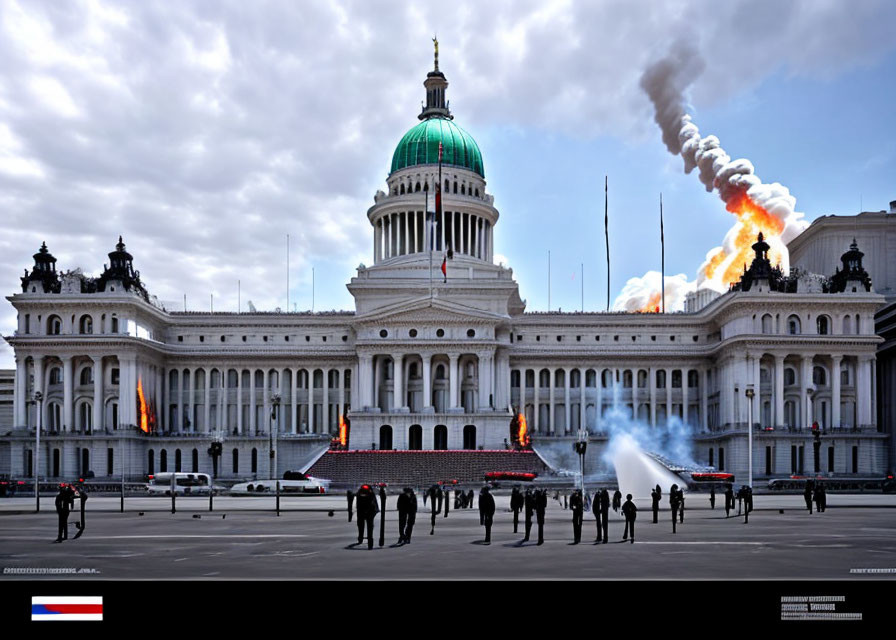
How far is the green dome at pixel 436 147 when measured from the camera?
129 metres

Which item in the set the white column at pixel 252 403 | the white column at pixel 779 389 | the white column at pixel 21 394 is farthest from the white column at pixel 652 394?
the white column at pixel 21 394

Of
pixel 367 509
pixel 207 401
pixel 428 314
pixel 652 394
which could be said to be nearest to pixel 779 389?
pixel 652 394

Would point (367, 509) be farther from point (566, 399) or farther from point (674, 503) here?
point (566, 399)

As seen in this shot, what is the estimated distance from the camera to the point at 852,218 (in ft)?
365

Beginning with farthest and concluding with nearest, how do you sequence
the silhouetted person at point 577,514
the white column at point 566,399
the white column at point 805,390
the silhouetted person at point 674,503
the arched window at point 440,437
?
the white column at point 566,399
the arched window at point 440,437
the white column at point 805,390
the silhouetted person at point 674,503
the silhouetted person at point 577,514

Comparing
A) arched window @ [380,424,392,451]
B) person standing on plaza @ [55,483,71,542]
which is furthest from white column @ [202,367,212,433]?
person standing on plaza @ [55,483,71,542]

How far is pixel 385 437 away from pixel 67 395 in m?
33.0

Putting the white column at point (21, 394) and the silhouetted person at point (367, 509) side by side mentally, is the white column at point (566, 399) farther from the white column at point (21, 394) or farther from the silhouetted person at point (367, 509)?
the silhouetted person at point (367, 509)

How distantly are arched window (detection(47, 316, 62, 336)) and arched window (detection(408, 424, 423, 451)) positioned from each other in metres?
38.3

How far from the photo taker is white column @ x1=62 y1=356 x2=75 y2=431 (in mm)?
99812

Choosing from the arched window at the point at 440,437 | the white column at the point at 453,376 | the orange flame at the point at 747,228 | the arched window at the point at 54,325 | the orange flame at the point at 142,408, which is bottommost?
the arched window at the point at 440,437

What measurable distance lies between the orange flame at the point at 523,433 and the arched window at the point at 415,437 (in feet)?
35.1

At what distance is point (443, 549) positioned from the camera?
2900 centimetres
